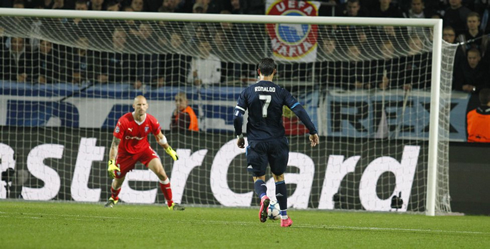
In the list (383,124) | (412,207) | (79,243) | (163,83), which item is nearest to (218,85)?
(163,83)

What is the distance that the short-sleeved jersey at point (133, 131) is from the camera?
11531 mm

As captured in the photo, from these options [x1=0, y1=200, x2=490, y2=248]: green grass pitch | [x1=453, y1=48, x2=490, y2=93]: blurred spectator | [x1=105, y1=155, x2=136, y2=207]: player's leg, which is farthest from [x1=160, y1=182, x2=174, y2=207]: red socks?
[x1=453, y1=48, x2=490, y2=93]: blurred spectator

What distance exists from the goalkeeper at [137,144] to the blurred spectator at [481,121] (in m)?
5.19

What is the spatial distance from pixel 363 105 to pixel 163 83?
3.54m

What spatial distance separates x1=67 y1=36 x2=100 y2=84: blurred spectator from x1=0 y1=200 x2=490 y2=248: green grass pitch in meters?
3.24

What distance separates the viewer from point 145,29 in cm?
1389

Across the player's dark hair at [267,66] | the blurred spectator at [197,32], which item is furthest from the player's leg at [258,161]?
the blurred spectator at [197,32]

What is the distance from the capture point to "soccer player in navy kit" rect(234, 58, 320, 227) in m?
8.88

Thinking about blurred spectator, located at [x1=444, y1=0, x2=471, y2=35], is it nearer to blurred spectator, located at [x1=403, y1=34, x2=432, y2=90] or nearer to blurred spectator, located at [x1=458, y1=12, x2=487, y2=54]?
blurred spectator, located at [x1=458, y1=12, x2=487, y2=54]

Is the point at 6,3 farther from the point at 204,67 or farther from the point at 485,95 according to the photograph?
the point at 485,95

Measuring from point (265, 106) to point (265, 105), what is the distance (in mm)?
13

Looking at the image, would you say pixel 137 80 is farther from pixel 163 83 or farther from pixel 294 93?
pixel 294 93

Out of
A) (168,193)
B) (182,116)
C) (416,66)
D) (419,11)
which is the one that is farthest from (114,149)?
(419,11)

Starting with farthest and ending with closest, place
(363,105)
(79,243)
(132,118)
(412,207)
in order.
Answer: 1. (363,105)
2. (412,207)
3. (132,118)
4. (79,243)
